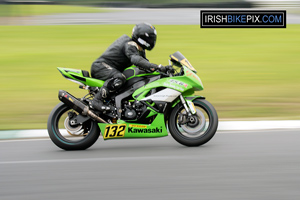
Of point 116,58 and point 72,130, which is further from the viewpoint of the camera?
point 116,58

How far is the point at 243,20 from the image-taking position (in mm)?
22422

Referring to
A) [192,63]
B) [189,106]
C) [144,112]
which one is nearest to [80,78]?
[144,112]

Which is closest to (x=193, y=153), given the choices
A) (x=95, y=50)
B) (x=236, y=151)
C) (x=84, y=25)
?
(x=236, y=151)

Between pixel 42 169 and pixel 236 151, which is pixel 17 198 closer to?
pixel 42 169

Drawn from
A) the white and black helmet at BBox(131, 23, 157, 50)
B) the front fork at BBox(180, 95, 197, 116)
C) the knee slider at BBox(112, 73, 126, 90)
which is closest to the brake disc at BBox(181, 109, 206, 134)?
the front fork at BBox(180, 95, 197, 116)

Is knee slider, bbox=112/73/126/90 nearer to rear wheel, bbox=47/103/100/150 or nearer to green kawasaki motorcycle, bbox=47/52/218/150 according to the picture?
green kawasaki motorcycle, bbox=47/52/218/150

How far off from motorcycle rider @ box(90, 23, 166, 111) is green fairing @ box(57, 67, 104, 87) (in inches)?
4.3

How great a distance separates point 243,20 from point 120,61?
15691 millimetres

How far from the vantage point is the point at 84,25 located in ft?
74.9

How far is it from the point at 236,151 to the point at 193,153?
0.58 metres

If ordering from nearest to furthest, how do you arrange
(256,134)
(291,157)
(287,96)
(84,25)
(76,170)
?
1. (76,170)
2. (291,157)
3. (256,134)
4. (287,96)
5. (84,25)

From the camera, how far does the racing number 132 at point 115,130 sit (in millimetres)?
7239

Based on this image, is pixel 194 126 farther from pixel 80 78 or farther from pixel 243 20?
pixel 243 20

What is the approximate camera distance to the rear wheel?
734 centimetres
